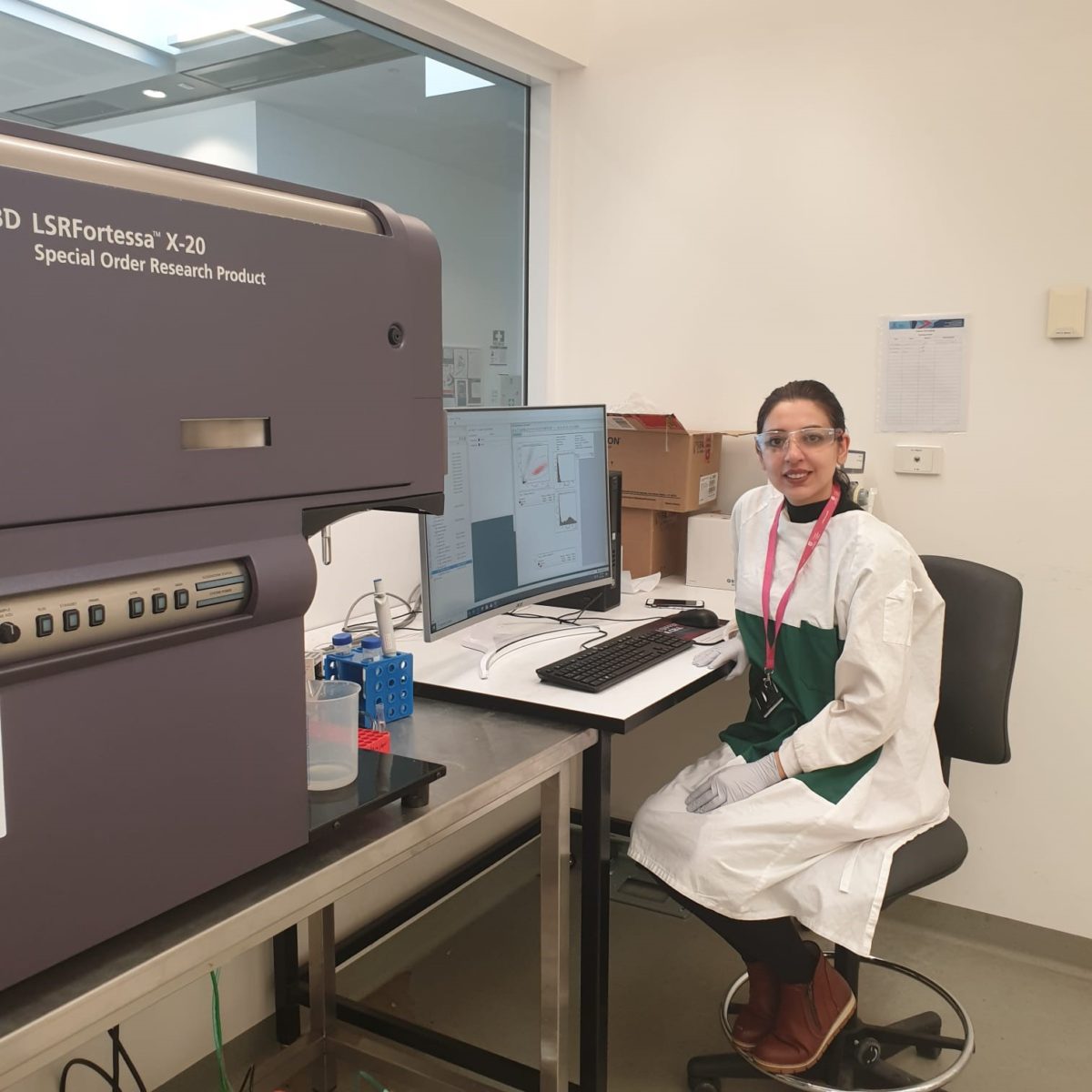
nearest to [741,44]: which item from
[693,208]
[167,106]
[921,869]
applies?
[693,208]

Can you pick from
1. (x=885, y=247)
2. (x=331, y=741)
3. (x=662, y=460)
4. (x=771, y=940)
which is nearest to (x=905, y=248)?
(x=885, y=247)

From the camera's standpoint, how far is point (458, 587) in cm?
183

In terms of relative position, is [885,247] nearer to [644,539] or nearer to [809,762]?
[644,539]

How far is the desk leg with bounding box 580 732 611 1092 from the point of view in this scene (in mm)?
1642

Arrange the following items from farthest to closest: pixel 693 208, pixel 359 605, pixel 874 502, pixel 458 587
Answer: pixel 693 208 → pixel 874 502 → pixel 359 605 → pixel 458 587

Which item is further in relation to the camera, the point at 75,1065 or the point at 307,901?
the point at 75,1065

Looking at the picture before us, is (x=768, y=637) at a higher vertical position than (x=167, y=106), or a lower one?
lower

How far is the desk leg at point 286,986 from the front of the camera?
202 cm

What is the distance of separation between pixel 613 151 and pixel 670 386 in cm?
67

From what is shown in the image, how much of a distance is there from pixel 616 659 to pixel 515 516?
352 millimetres

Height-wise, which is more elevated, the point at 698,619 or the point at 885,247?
the point at 885,247

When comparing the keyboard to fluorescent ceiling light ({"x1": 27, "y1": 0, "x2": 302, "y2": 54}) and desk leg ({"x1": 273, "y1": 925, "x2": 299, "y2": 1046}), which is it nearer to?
desk leg ({"x1": 273, "y1": 925, "x2": 299, "y2": 1046})

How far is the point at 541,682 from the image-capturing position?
1.76 m

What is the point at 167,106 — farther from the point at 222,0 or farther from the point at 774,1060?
the point at 774,1060
